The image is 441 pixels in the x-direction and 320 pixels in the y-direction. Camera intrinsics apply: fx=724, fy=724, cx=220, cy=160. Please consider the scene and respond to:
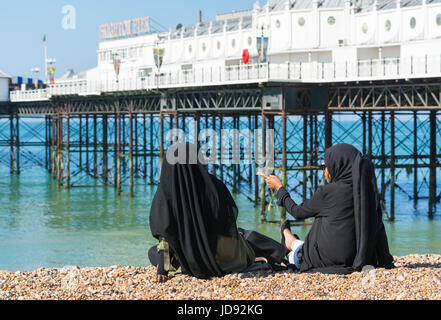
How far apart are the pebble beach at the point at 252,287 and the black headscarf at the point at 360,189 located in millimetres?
362

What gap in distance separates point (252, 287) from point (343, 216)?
57.4 inches

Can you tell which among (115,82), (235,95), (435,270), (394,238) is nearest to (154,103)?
(115,82)

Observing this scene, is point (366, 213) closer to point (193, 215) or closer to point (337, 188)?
point (337, 188)

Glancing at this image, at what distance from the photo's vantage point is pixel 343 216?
30.0 ft

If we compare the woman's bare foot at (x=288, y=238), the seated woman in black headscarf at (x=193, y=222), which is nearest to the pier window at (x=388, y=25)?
the woman's bare foot at (x=288, y=238)

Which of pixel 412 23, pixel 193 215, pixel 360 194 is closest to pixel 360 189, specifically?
pixel 360 194

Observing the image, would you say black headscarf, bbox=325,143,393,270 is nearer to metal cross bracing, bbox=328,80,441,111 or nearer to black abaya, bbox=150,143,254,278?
black abaya, bbox=150,143,254,278

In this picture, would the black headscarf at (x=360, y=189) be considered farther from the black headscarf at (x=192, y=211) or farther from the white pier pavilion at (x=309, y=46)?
the white pier pavilion at (x=309, y=46)

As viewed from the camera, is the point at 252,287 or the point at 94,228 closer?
the point at 252,287

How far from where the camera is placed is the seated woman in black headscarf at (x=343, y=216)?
349 inches

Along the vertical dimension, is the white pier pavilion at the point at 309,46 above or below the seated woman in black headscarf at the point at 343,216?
Answer: above

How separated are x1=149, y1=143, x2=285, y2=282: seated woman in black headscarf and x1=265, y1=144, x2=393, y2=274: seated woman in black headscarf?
82 centimetres

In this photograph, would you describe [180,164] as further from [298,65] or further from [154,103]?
[154,103]
